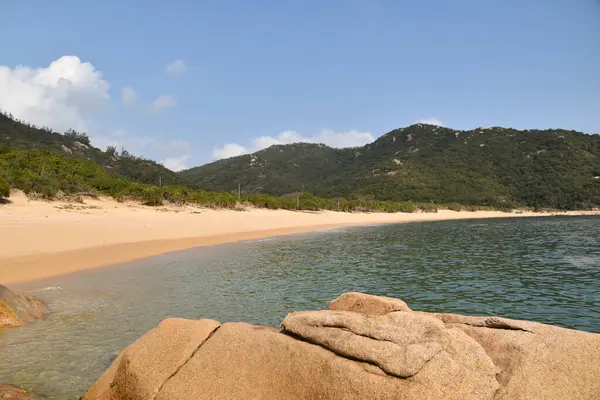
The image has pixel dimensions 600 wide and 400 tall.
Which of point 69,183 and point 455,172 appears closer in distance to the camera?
point 69,183

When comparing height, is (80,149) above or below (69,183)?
above

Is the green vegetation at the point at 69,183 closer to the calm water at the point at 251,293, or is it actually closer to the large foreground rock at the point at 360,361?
the calm water at the point at 251,293

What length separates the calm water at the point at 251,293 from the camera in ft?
27.2

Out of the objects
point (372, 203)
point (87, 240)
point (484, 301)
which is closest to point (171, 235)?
point (87, 240)

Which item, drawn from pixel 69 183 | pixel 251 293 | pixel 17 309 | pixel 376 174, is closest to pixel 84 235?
pixel 17 309

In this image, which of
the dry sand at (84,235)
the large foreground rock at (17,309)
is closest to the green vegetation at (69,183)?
the dry sand at (84,235)

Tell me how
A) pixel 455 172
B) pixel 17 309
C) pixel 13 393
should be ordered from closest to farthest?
1. pixel 13 393
2. pixel 17 309
3. pixel 455 172

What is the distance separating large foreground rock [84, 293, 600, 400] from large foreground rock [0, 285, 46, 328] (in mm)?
5349

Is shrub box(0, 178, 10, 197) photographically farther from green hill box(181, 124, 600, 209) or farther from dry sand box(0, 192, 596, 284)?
green hill box(181, 124, 600, 209)

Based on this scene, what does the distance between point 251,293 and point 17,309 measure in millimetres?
7084

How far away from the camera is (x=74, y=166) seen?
5194 cm

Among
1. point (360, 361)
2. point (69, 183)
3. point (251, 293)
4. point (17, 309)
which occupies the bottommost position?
point (251, 293)

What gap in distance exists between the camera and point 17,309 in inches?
397

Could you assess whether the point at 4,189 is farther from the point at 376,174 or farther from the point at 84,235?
the point at 376,174
